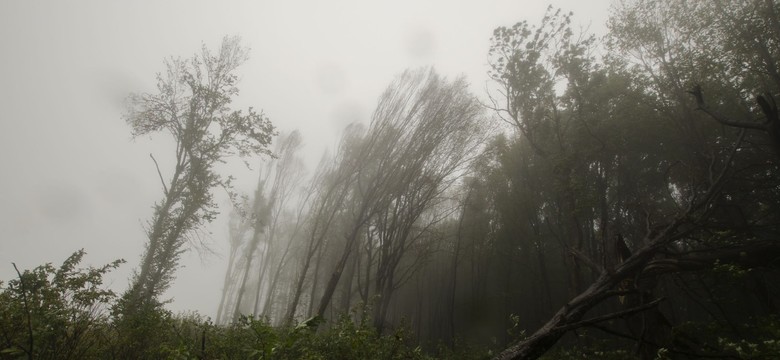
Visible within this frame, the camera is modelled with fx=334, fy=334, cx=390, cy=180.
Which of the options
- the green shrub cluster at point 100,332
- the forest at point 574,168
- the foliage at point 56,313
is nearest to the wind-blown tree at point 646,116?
the forest at point 574,168

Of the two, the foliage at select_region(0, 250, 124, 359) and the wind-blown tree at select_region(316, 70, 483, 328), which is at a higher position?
the wind-blown tree at select_region(316, 70, 483, 328)

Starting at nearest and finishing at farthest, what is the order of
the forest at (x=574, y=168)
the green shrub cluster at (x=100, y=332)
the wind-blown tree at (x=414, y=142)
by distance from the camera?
the green shrub cluster at (x=100, y=332), the forest at (x=574, y=168), the wind-blown tree at (x=414, y=142)

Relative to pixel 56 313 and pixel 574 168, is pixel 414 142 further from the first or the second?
pixel 56 313

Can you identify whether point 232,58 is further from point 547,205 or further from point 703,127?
point 703,127

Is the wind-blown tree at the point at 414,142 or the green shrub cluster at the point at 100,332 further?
the wind-blown tree at the point at 414,142

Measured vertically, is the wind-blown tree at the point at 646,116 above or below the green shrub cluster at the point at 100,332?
above

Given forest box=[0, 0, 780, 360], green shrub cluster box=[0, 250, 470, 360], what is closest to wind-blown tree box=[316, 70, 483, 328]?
forest box=[0, 0, 780, 360]

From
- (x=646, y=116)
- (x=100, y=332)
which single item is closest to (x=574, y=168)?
(x=646, y=116)

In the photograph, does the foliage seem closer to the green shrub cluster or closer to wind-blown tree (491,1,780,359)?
the green shrub cluster

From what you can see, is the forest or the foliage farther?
the forest

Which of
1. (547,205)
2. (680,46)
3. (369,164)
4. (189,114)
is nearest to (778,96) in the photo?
(680,46)

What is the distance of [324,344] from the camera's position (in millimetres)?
5340

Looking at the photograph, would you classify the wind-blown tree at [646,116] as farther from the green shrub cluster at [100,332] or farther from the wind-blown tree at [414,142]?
the green shrub cluster at [100,332]

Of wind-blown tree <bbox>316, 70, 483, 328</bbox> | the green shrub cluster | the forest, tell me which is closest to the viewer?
the green shrub cluster
